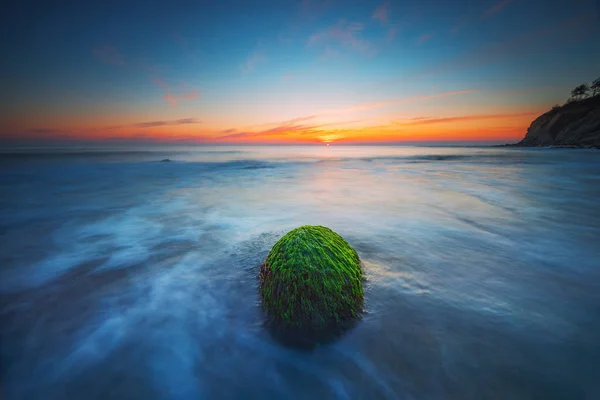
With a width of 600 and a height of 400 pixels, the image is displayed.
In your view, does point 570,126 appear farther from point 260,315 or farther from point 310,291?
point 260,315

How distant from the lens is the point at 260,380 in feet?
9.18

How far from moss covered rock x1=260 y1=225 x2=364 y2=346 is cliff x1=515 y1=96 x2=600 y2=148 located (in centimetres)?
6737

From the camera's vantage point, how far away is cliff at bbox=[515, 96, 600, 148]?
50.5 metres

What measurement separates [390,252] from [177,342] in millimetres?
4260

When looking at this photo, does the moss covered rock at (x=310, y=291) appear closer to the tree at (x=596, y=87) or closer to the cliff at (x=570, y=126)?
the cliff at (x=570, y=126)

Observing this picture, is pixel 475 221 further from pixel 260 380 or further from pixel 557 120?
pixel 557 120

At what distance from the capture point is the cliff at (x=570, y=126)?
166 ft

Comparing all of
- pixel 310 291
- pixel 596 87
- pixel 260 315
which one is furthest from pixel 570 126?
pixel 260 315

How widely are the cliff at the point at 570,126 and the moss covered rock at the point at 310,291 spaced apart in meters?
67.4

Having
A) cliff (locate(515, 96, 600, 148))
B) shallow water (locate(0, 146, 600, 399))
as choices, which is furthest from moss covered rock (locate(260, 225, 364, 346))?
cliff (locate(515, 96, 600, 148))

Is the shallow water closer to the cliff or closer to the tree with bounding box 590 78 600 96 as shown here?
the cliff

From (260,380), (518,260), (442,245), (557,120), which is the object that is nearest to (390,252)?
(442,245)

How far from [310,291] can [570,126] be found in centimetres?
7933

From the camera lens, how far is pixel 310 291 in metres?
3.11
